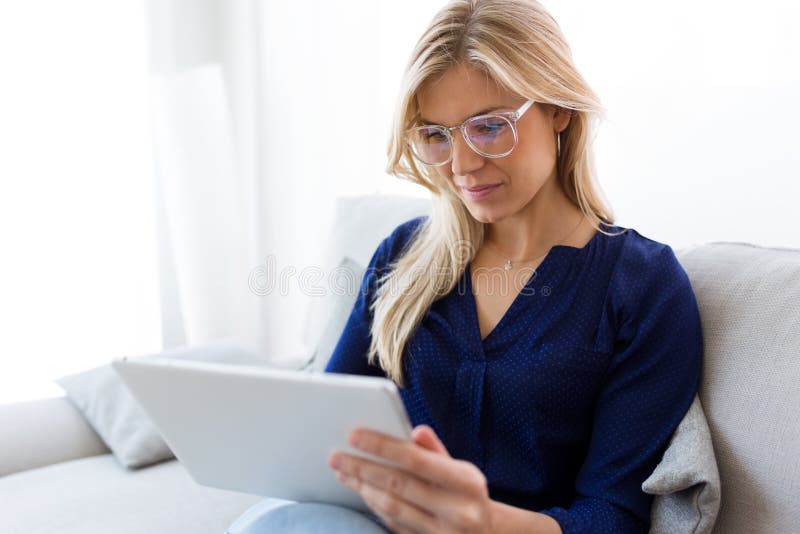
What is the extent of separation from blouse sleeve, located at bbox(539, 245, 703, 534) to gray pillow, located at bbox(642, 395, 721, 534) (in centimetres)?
2

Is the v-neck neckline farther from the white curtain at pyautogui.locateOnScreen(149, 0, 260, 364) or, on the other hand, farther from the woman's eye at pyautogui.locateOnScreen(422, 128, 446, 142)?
the white curtain at pyautogui.locateOnScreen(149, 0, 260, 364)

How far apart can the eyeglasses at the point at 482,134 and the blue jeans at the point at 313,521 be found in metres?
0.52

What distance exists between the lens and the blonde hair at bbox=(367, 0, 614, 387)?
3.39 ft

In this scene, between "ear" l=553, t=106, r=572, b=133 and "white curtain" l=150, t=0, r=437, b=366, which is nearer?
"ear" l=553, t=106, r=572, b=133

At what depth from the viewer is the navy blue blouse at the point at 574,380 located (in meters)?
1.02

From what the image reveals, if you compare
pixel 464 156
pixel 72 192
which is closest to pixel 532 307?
pixel 464 156

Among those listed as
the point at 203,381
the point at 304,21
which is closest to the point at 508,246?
the point at 203,381

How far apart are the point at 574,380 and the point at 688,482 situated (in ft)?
→ 0.67

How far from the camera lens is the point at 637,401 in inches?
40.5

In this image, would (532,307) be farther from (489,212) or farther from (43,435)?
(43,435)

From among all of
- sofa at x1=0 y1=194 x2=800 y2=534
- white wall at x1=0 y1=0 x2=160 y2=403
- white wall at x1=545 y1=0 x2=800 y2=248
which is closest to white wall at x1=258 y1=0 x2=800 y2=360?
white wall at x1=545 y1=0 x2=800 y2=248

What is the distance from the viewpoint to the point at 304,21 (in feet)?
8.32

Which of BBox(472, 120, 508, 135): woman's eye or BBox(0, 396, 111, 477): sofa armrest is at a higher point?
BBox(472, 120, 508, 135): woman's eye

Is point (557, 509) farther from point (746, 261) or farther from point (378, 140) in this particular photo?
point (378, 140)
